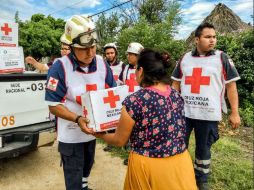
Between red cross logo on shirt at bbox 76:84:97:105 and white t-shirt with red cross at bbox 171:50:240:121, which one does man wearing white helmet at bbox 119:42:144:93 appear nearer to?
white t-shirt with red cross at bbox 171:50:240:121

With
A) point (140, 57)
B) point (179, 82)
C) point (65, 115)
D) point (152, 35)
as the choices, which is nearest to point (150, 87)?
point (140, 57)

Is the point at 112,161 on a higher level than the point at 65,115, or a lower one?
lower

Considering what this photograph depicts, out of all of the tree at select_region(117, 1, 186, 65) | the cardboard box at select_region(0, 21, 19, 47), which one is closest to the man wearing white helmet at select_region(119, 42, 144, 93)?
the cardboard box at select_region(0, 21, 19, 47)

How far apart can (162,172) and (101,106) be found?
0.67 m

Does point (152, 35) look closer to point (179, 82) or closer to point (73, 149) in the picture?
point (179, 82)

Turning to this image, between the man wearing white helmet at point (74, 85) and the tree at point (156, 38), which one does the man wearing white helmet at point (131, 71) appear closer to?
the man wearing white helmet at point (74, 85)

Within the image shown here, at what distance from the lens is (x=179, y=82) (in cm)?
378

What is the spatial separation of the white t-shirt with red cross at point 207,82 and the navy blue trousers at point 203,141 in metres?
0.09

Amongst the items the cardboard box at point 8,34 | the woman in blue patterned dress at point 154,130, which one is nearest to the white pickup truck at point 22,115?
the cardboard box at point 8,34

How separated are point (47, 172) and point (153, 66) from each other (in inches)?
118

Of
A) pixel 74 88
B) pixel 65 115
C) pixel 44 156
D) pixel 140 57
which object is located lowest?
pixel 44 156

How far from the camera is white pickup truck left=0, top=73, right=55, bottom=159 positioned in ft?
12.4

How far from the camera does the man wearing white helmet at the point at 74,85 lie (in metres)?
2.38

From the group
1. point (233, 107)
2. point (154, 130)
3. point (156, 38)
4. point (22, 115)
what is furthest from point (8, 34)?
point (156, 38)
